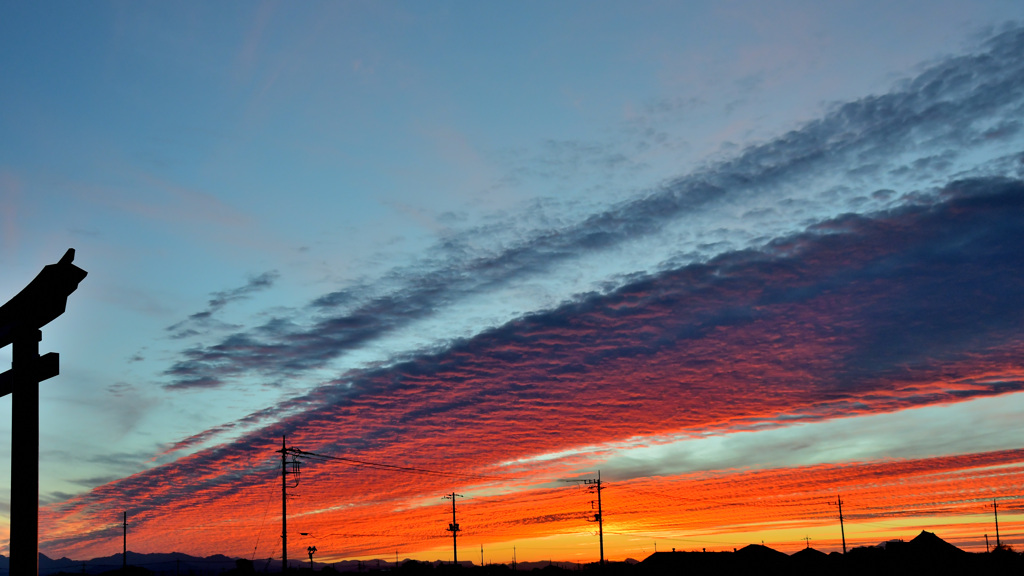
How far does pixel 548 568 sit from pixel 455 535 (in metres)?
46.3

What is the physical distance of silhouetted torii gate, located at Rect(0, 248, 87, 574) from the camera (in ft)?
37.7

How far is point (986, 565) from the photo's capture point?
4195 inches

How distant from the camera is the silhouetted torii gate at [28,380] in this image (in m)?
11.5

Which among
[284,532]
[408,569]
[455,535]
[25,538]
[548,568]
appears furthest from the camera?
[548,568]

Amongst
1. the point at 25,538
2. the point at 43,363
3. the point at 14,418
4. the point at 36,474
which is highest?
the point at 43,363

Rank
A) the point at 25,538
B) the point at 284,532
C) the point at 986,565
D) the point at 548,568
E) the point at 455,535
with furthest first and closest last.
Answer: the point at 548,568 → the point at 986,565 → the point at 455,535 → the point at 284,532 → the point at 25,538

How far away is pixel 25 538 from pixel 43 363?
2589mm

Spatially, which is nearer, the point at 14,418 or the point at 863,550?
the point at 14,418

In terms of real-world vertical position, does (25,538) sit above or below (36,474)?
below

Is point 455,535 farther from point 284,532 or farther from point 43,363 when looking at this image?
point 43,363

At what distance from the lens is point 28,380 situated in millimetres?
11844

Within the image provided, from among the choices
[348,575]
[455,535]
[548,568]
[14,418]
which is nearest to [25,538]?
[14,418]

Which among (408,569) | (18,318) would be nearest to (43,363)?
(18,318)

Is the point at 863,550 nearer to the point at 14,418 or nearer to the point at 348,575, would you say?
the point at 348,575
